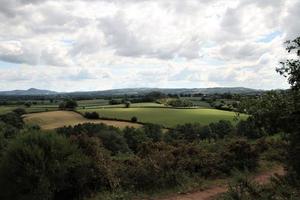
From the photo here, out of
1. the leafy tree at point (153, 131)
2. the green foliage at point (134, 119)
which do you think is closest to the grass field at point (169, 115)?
the green foliage at point (134, 119)

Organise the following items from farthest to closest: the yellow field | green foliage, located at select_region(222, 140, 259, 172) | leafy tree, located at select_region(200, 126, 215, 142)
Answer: the yellow field, leafy tree, located at select_region(200, 126, 215, 142), green foliage, located at select_region(222, 140, 259, 172)

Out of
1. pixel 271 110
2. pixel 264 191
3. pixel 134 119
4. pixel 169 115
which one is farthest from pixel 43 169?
pixel 169 115

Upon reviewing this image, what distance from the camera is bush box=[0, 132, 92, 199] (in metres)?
9.91

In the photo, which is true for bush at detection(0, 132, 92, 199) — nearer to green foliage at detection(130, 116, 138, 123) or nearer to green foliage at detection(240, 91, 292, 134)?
green foliage at detection(240, 91, 292, 134)

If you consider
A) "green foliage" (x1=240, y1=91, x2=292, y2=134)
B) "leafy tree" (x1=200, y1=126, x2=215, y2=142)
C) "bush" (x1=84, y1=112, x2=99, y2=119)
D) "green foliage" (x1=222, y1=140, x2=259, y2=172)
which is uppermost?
"green foliage" (x1=240, y1=91, x2=292, y2=134)

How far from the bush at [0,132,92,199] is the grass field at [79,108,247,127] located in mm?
48309

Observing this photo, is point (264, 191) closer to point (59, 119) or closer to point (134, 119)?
point (134, 119)

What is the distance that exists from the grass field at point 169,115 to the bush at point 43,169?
4831 centimetres

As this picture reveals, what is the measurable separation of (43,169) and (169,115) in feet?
192

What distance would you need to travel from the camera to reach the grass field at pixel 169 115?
61.2m

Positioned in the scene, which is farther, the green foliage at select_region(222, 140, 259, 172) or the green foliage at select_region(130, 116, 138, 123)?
the green foliage at select_region(130, 116, 138, 123)

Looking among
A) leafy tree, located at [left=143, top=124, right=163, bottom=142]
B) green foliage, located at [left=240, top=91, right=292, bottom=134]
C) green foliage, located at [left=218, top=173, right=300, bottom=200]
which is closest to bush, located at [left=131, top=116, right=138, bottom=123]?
leafy tree, located at [left=143, top=124, right=163, bottom=142]

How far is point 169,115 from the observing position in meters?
68.4

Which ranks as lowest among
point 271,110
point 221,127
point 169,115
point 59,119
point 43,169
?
point 221,127
